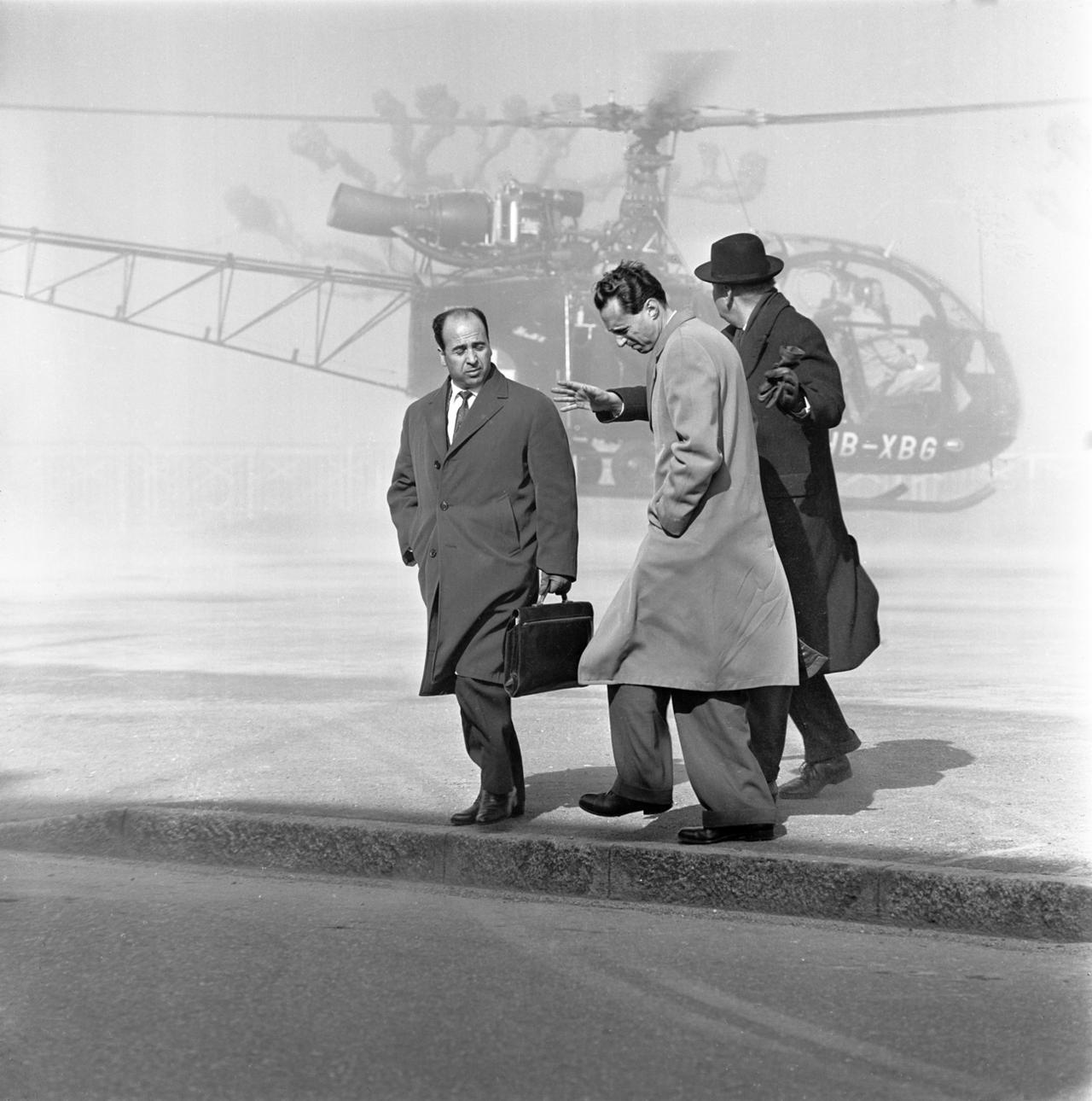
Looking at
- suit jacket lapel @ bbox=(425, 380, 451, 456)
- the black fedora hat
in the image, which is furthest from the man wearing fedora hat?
suit jacket lapel @ bbox=(425, 380, 451, 456)

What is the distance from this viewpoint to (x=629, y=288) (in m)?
4.89

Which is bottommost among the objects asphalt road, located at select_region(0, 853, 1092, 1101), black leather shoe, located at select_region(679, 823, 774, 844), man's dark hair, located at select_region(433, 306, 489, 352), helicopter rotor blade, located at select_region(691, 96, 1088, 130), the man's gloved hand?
asphalt road, located at select_region(0, 853, 1092, 1101)

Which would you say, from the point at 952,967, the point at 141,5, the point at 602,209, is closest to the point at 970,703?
the point at 952,967

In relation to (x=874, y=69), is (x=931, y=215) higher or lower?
lower

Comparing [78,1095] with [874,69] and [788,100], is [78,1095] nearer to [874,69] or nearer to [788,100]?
Result: [788,100]

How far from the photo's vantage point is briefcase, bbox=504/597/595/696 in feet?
16.8

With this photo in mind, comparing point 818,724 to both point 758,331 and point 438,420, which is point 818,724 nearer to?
point 758,331

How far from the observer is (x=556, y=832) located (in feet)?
17.0

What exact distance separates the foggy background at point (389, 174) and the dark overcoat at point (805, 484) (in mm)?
23428

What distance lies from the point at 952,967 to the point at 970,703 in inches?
196

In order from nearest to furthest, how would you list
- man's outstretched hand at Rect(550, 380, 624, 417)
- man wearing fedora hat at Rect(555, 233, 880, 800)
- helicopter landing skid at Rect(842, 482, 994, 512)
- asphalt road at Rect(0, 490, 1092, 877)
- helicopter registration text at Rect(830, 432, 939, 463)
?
1. man's outstretched hand at Rect(550, 380, 624, 417)
2. man wearing fedora hat at Rect(555, 233, 880, 800)
3. asphalt road at Rect(0, 490, 1092, 877)
4. helicopter landing skid at Rect(842, 482, 994, 512)
5. helicopter registration text at Rect(830, 432, 939, 463)

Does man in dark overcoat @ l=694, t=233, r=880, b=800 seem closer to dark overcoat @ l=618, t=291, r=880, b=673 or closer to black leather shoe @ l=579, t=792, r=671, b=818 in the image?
dark overcoat @ l=618, t=291, r=880, b=673

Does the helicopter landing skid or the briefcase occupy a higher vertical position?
the helicopter landing skid

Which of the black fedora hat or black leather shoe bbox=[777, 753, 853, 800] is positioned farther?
black leather shoe bbox=[777, 753, 853, 800]
